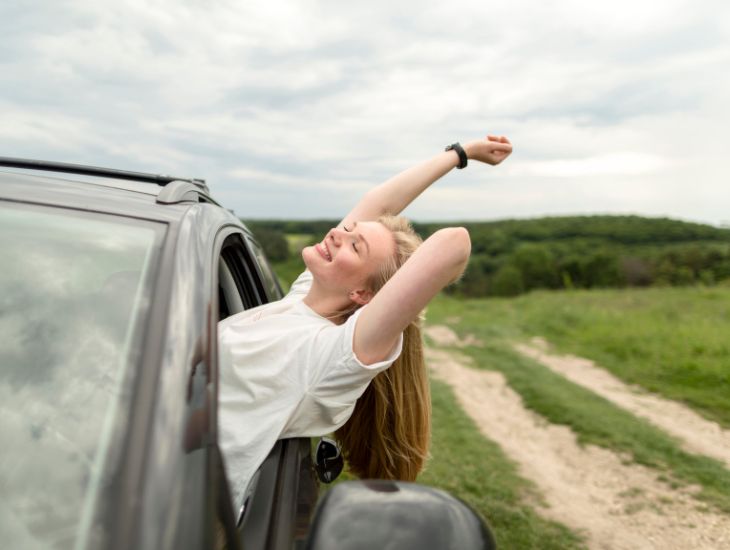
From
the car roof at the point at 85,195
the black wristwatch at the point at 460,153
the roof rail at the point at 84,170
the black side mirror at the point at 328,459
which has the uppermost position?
the black wristwatch at the point at 460,153

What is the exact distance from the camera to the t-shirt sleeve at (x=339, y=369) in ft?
5.59

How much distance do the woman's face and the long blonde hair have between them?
41 mm

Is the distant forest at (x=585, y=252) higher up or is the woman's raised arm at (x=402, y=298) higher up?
the woman's raised arm at (x=402, y=298)

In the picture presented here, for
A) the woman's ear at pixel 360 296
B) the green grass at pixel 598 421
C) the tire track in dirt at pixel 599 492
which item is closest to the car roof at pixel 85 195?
the woman's ear at pixel 360 296

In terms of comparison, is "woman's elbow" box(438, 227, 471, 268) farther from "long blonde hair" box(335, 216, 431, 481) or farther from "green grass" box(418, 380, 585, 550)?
"green grass" box(418, 380, 585, 550)

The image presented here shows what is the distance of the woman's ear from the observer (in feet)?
7.00

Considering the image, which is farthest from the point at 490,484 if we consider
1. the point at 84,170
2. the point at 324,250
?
the point at 84,170

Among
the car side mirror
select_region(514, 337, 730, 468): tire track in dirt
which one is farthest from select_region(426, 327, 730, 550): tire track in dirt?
the car side mirror

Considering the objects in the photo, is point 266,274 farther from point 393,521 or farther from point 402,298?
point 393,521

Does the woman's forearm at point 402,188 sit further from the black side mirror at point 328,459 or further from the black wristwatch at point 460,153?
the black side mirror at point 328,459

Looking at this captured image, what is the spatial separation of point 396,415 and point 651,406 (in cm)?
Result: 599

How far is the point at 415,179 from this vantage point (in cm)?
288

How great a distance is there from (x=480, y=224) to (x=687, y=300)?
155 feet

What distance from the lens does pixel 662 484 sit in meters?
4.85
